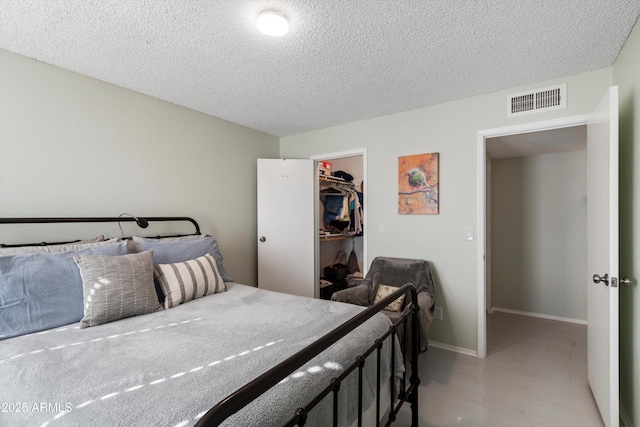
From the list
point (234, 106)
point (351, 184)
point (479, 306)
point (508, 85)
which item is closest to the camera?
point (508, 85)

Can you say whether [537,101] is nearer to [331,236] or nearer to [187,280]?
[331,236]

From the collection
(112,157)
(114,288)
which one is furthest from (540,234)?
(112,157)

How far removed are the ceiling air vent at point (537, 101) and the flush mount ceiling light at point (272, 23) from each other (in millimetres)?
2040

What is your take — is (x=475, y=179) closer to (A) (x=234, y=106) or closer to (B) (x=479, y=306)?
(B) (x=479, y=306)

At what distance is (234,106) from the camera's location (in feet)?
9.80

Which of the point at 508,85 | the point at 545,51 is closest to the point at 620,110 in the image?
the point at 545,51

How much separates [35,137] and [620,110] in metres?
3.93

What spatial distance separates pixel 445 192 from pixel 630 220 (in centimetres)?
131

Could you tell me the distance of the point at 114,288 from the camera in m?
1.73

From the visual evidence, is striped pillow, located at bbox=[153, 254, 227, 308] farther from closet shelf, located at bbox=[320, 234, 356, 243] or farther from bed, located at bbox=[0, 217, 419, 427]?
closet shelf, located at bbox=[320, 234, 356, 243]

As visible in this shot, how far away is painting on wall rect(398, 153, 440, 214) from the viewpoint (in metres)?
2.96

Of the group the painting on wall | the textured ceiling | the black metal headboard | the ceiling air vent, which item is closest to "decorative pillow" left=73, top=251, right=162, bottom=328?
the black metal headboard

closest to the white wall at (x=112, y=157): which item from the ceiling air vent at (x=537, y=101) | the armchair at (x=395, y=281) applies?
the armchair at (x=395, y=281)

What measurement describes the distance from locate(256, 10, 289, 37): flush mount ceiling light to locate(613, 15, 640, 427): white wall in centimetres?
193
